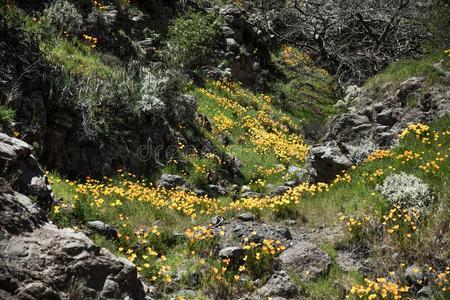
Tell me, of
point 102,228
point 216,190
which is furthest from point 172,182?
point 102,228

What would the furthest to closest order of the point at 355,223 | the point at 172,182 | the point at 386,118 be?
the point at 386,118
the point at 172,182
the point at 355,223

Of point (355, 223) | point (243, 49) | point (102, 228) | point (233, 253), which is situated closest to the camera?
point (233, 253)

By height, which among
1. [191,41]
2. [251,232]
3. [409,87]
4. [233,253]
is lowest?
[233,253]

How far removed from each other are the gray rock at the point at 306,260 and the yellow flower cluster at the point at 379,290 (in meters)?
0.78

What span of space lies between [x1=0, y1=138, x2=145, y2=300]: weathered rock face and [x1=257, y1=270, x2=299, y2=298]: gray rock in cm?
213

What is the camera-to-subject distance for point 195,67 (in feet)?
75.9

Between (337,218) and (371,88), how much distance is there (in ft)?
23.2

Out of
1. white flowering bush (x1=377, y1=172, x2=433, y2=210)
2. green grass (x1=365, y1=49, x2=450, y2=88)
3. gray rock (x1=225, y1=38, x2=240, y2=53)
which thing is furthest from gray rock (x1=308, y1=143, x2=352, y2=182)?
gray rock (x1=225, y1=38, x2=240, y2=53)

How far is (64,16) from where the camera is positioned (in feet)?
50.0

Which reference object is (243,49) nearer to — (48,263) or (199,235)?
(199,235)

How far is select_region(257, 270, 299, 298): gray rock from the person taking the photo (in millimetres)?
6867

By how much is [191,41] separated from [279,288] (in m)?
16.9

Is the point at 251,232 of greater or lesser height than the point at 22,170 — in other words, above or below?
below

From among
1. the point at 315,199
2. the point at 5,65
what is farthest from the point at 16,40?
the point at 315,199
